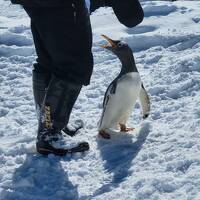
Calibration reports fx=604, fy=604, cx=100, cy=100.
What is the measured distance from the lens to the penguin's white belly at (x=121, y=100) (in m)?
4.07

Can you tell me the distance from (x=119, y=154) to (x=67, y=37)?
810 millimetres

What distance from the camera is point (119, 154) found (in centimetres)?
381

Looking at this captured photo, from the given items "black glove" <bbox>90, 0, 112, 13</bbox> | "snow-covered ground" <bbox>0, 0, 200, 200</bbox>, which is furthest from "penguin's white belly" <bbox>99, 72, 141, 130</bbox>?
"black glove" <bbox>90, 0, 112, 13</bbox>

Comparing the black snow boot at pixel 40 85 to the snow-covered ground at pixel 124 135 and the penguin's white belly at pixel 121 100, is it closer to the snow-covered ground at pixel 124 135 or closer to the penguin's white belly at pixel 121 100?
the snow-covered ground at pixel 124 135

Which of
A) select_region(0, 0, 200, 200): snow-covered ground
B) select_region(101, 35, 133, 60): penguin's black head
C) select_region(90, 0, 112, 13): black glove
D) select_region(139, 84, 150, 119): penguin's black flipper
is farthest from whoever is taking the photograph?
select_region(139, 84, 150, 119): penguin's black flipper

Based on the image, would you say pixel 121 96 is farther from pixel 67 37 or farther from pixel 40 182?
pixel 40 182

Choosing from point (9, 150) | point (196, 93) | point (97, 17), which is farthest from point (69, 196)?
point (97, 17)

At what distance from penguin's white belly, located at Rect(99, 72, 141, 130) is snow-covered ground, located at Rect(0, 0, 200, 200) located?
13 cm

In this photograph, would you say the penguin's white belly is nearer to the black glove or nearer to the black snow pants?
the black snow pants

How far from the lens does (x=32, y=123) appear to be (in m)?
4.48

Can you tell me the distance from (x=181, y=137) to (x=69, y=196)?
2.96 feet

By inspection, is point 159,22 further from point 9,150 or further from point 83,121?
point 9,150

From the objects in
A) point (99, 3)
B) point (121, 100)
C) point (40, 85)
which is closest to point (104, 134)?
Answer: point (121, 100)

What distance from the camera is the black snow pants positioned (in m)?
3.59
